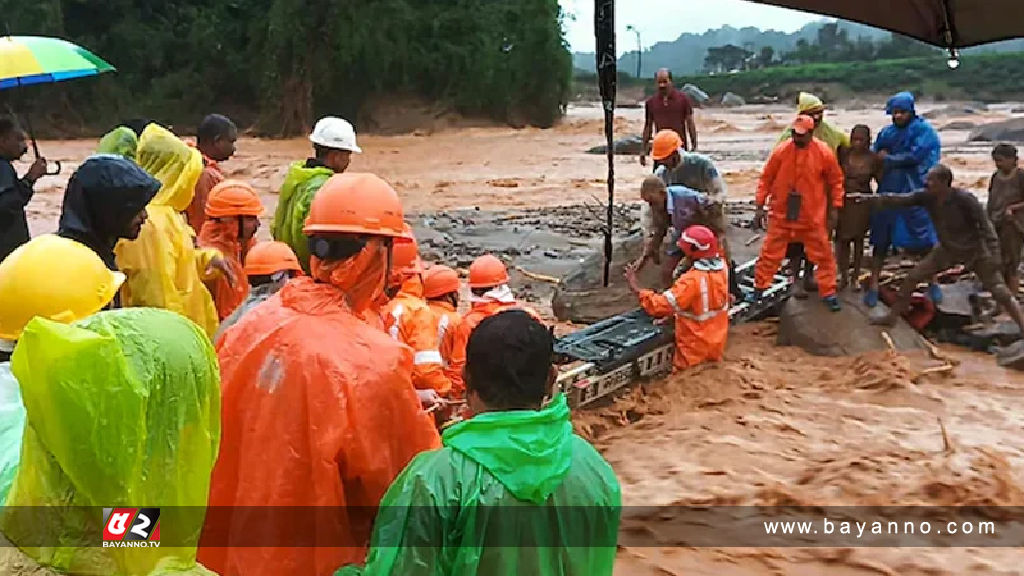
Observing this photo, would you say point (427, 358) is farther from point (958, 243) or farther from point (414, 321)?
point (958, 243)

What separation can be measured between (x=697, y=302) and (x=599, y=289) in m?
2.22

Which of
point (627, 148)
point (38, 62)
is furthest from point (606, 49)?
point (627, 148)

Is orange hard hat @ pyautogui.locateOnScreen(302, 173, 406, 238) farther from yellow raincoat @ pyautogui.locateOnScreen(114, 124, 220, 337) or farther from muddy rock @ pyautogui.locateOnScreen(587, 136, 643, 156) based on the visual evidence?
muddy rock @ pyautogui.locateOnScreen(587, 136, 643, 156)

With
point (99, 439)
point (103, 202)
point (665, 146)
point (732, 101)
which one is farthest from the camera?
point (732, 101)

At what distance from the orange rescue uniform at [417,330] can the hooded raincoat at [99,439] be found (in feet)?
6.94

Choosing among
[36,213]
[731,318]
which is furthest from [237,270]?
[36,213]

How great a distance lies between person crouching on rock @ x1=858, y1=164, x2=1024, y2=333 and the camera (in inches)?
278

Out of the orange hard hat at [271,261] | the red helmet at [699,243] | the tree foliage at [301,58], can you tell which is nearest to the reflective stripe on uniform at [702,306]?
the red helmet at [699,243]

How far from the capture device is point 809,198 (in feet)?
24.6

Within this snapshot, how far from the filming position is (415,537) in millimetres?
1820

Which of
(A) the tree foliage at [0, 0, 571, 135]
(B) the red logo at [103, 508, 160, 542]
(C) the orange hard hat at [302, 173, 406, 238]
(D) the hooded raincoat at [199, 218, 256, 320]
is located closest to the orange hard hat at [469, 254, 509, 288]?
(D) the hooded raincoat at [199, 218, 256, 320]

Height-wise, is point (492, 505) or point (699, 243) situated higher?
point (492, 505)

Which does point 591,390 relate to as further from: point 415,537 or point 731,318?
point 415,537

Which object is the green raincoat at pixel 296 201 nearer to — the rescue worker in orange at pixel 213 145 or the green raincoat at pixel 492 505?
the rescue worker in orange at pixel 213 145
